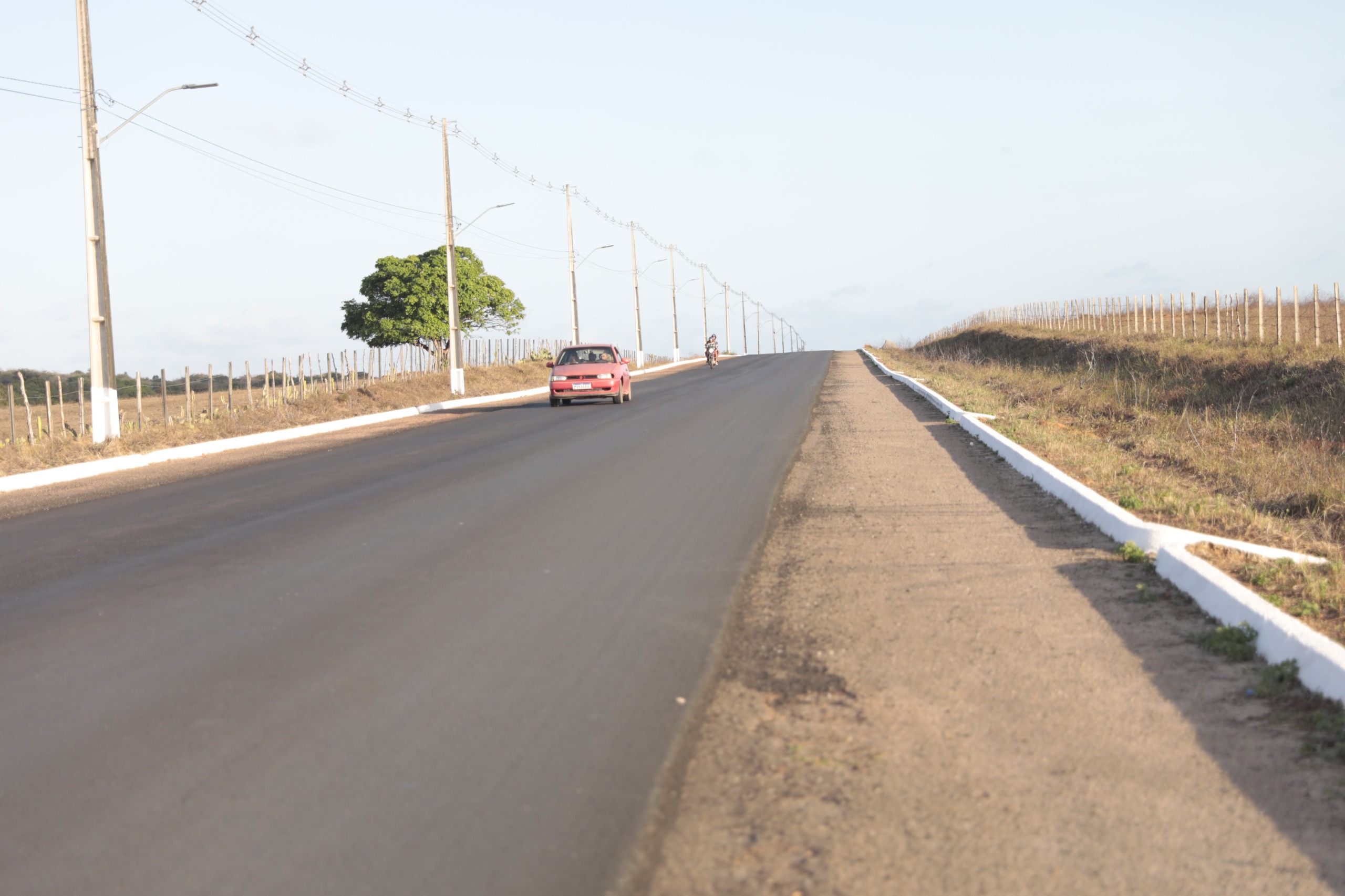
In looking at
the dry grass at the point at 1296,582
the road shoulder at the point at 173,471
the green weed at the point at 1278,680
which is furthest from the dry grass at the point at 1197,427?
the road shoulder at the point at 173,471

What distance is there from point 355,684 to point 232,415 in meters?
22.5

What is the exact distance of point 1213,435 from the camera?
49.0 feet

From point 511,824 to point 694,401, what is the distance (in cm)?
2415

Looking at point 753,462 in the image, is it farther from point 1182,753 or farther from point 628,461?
point 1182,753

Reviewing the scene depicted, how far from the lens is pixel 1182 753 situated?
412cm

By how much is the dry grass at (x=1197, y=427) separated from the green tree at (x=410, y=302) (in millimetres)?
44950

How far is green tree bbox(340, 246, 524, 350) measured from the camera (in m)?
71.8

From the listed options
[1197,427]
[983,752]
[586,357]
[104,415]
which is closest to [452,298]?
[586,357]

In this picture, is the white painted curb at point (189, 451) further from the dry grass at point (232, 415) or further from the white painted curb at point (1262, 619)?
the white painted curb at point (1262, 619)

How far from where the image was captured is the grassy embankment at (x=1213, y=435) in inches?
307

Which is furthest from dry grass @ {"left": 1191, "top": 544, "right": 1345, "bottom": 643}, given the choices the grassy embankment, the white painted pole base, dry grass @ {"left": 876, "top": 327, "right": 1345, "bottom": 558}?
the white painted pole base

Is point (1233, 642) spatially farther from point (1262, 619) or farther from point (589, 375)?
point (589, 375)

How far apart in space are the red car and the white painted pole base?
11.4 metres

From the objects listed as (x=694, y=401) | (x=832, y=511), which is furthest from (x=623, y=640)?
(x=694, y=401)
